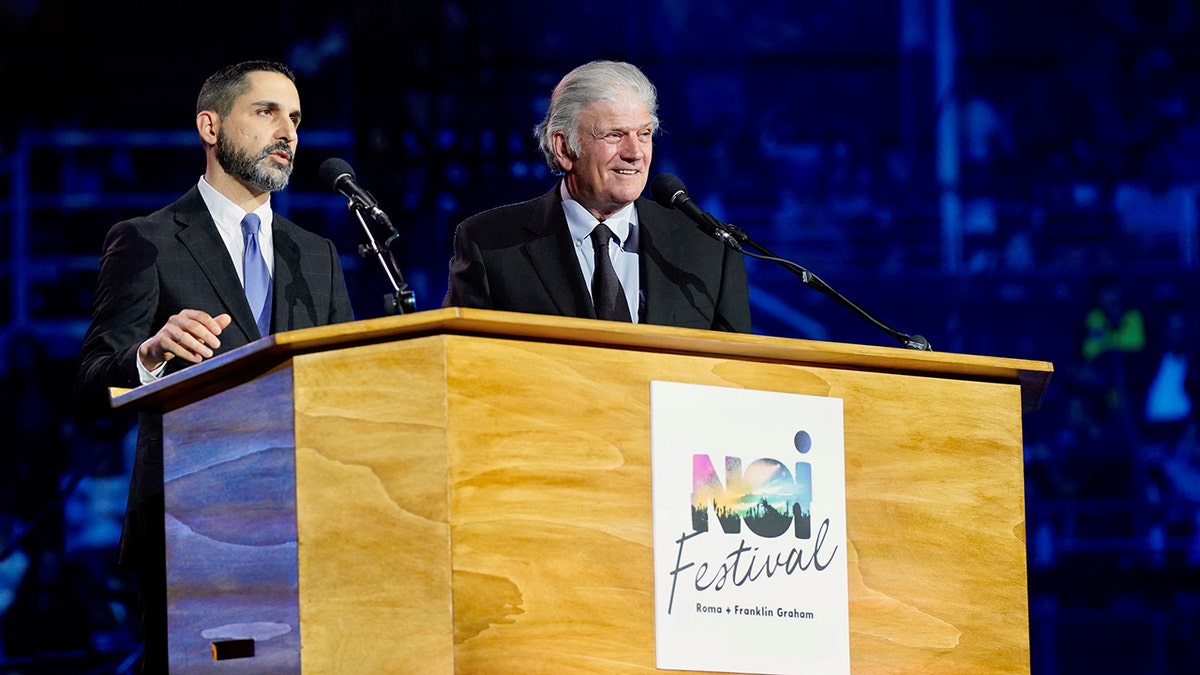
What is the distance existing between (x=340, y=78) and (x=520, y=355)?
314cm

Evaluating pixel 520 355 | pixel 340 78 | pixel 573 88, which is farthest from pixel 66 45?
pixel 520 355

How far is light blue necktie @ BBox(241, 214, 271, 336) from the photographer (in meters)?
2.60

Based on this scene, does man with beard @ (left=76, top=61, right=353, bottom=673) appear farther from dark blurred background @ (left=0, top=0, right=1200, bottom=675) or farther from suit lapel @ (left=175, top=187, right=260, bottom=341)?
dark blurred background @ (left=0, top=0, right=1200, bottom=675)

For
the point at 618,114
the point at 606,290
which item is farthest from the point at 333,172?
the point at 618,114

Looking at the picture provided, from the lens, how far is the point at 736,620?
1895mm

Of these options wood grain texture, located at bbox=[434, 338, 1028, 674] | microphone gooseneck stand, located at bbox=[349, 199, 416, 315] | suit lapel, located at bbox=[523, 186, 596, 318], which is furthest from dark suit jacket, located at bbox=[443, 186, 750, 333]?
wood grain texture, located at bbox=[434, 338, 1028, 674]

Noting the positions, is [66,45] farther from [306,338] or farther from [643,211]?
[306,338]

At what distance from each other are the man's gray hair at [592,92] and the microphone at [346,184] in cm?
56

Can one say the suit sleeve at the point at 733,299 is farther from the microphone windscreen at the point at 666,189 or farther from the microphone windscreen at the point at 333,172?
the microphone windscreen at the point at 333,172

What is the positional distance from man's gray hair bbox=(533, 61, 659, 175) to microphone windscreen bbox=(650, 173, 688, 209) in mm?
313

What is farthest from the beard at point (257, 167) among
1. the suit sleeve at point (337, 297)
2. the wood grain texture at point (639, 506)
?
the wood grain texture at point (639, 506)

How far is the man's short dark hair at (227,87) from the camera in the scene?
2.77m

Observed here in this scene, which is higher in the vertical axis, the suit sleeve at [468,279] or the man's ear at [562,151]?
the man's ear at [562,151]

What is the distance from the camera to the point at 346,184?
2.39 m
